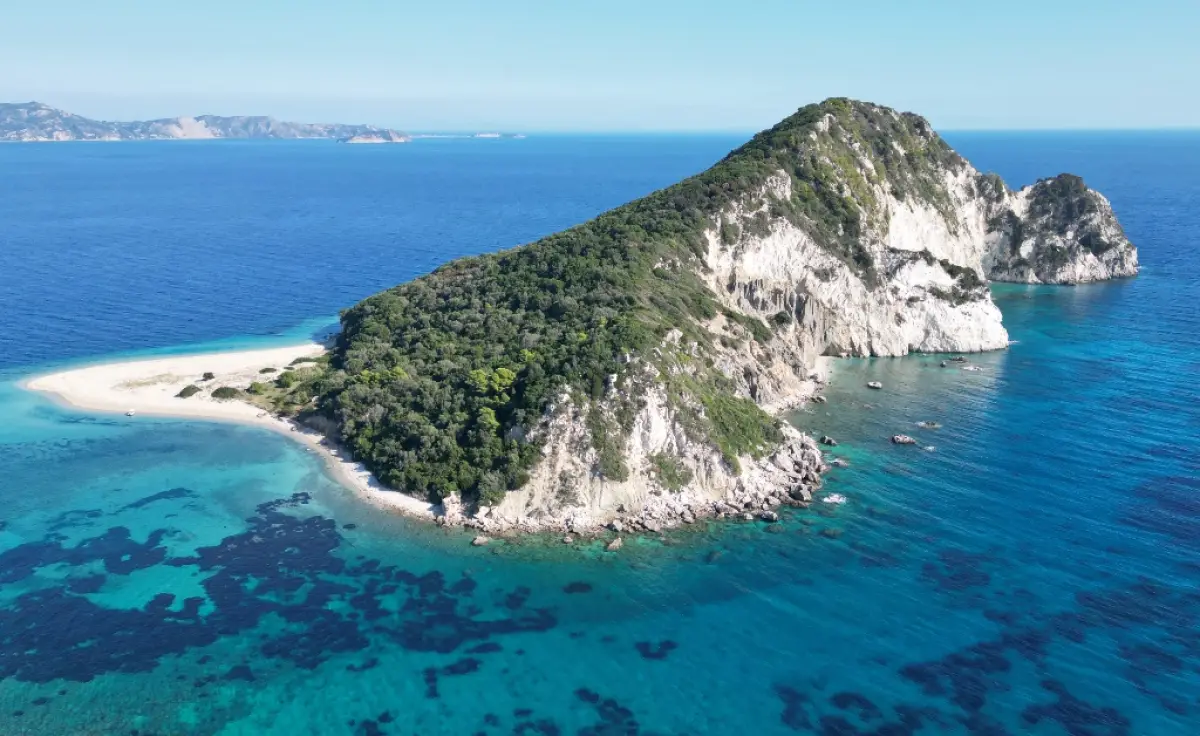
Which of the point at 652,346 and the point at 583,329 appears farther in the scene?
the point at 583,329

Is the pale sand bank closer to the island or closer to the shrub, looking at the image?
the island

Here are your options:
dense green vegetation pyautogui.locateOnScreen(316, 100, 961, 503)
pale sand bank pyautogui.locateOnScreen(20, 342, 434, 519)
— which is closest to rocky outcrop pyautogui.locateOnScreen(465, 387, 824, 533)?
dense green vegetation pyautogui.locateOnScreen(316, 100, 961, 503)

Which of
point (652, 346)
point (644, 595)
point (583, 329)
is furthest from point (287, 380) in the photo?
point (644, 595)

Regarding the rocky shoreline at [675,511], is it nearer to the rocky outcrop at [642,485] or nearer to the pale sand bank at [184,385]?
the rocky outcrop at [642,485]

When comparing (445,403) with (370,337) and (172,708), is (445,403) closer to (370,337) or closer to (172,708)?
(370,337)

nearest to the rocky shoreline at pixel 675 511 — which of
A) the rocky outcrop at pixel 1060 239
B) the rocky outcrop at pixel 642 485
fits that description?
the rocky outcrop at pixel 642 485

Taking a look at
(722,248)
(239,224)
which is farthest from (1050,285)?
(239,224)

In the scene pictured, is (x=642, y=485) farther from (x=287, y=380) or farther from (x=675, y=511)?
(x=287, y=380)
